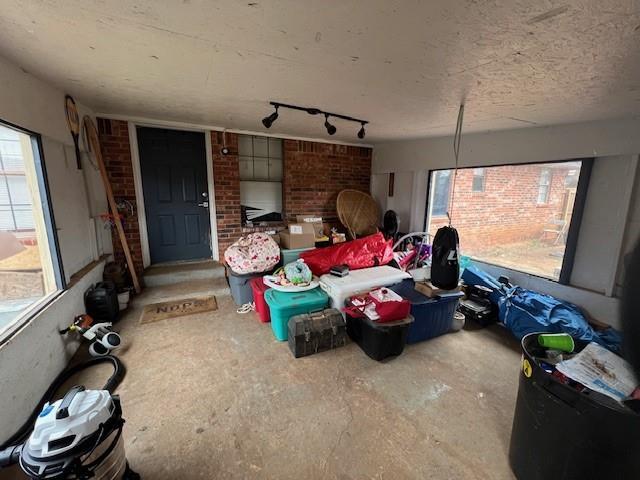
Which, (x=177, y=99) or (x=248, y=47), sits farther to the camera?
(x=177, y=99)

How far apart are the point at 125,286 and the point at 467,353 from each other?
3800 mm

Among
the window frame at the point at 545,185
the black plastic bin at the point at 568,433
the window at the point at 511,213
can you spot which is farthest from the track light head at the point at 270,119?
the window frame at the point at 545,185

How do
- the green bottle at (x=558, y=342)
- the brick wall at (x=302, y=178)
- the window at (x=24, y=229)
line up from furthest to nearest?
the brick wall at (x=302, y=178), the window at (x=24, y=229), the green bottle at (x=558, y=342)

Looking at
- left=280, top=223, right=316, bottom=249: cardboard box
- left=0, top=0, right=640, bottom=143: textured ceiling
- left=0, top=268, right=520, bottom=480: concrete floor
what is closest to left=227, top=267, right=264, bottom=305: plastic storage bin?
left=0, top=268, right=520, bottom=480: concrete floor

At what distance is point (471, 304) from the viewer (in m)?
2.92

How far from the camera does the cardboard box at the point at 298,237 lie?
3656 mm

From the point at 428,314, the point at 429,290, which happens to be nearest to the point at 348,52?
the point at 429,290

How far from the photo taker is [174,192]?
141 inches

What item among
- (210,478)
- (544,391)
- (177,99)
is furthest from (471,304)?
(177,99)

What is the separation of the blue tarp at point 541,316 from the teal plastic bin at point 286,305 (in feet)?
5.99

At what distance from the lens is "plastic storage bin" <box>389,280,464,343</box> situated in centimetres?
239

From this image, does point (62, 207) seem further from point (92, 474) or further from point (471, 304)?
point (471, 304)

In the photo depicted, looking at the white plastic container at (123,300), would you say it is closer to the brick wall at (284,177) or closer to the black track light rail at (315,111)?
the brick wall at (284,177)

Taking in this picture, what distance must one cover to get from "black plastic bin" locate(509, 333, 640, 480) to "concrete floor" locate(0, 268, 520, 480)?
0.88 feet
